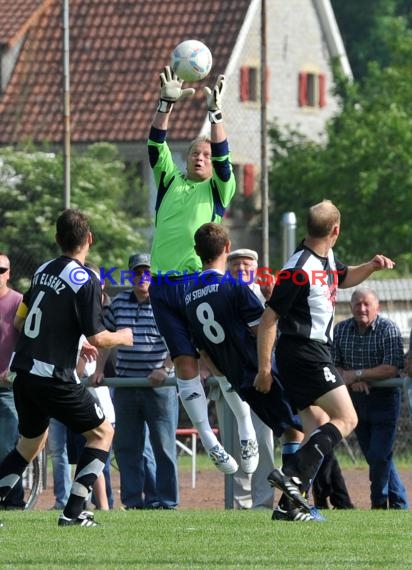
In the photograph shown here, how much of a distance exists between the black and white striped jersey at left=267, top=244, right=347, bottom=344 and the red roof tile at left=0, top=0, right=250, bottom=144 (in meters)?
25.4

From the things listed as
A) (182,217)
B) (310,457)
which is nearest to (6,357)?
(182,217)

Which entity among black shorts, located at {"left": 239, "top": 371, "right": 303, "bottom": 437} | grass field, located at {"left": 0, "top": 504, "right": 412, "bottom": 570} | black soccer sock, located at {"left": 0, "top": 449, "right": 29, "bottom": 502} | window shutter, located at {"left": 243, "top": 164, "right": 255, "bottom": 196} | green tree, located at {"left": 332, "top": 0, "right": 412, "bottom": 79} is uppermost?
green tree, located at {"left": 332, "top": 0, "right": 412, "bottom": 79}

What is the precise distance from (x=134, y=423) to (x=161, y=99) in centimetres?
325

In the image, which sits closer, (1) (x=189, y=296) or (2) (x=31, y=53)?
(1) (x=189, y=296)

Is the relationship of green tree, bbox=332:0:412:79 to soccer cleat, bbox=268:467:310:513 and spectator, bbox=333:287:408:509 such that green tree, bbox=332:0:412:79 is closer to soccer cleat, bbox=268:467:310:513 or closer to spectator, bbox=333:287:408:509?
spectator, bbox=333:287:408:509

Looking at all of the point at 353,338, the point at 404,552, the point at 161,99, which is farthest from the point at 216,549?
the point at 353,338

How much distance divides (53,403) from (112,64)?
28.2 m

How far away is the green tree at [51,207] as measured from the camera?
2567cm

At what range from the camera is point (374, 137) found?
35000 millimetres

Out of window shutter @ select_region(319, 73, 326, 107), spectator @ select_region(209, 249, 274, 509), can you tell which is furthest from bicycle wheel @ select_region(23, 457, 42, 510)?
window shutter @ select_region(319, 73, 326, 107)

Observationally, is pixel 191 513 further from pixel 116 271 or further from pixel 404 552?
pixel 116 271

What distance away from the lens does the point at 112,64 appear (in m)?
37.3

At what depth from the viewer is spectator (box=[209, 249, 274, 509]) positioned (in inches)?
490

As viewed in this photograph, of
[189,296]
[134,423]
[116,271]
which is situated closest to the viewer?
[189,296]
